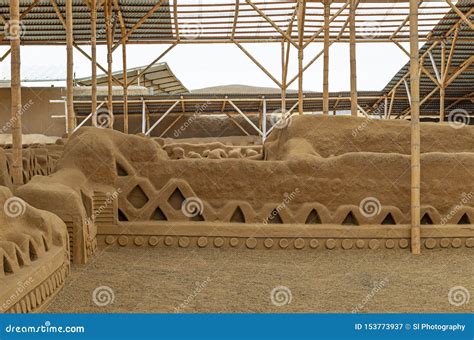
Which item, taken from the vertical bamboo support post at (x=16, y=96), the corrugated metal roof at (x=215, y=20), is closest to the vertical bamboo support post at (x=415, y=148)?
the vertical bamboo support post at (x=16, y=96)

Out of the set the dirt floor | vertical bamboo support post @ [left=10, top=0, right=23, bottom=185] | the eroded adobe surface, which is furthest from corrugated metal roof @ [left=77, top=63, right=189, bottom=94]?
the dirt floor

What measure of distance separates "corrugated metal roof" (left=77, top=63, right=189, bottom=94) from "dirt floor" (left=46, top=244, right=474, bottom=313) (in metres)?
20.9

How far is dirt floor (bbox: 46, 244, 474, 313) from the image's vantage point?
5.04m

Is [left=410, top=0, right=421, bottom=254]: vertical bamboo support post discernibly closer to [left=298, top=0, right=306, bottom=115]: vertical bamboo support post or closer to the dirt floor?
the dirt floor

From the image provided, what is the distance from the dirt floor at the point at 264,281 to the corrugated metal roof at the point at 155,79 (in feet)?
68.6

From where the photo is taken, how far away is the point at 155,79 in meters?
30.8

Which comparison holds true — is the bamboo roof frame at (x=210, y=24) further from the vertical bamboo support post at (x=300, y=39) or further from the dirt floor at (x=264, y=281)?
the dirt floor at (x=264, y=281)

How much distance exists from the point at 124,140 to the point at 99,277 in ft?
9.23

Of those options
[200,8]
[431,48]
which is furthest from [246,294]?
[431,48]

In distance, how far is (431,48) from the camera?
838 inches

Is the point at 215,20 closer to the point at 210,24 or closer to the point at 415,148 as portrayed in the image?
the point at 210,24

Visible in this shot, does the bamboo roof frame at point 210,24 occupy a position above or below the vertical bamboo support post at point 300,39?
above

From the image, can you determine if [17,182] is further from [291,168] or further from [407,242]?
[407,242]

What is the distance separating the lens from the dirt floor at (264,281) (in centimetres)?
504
